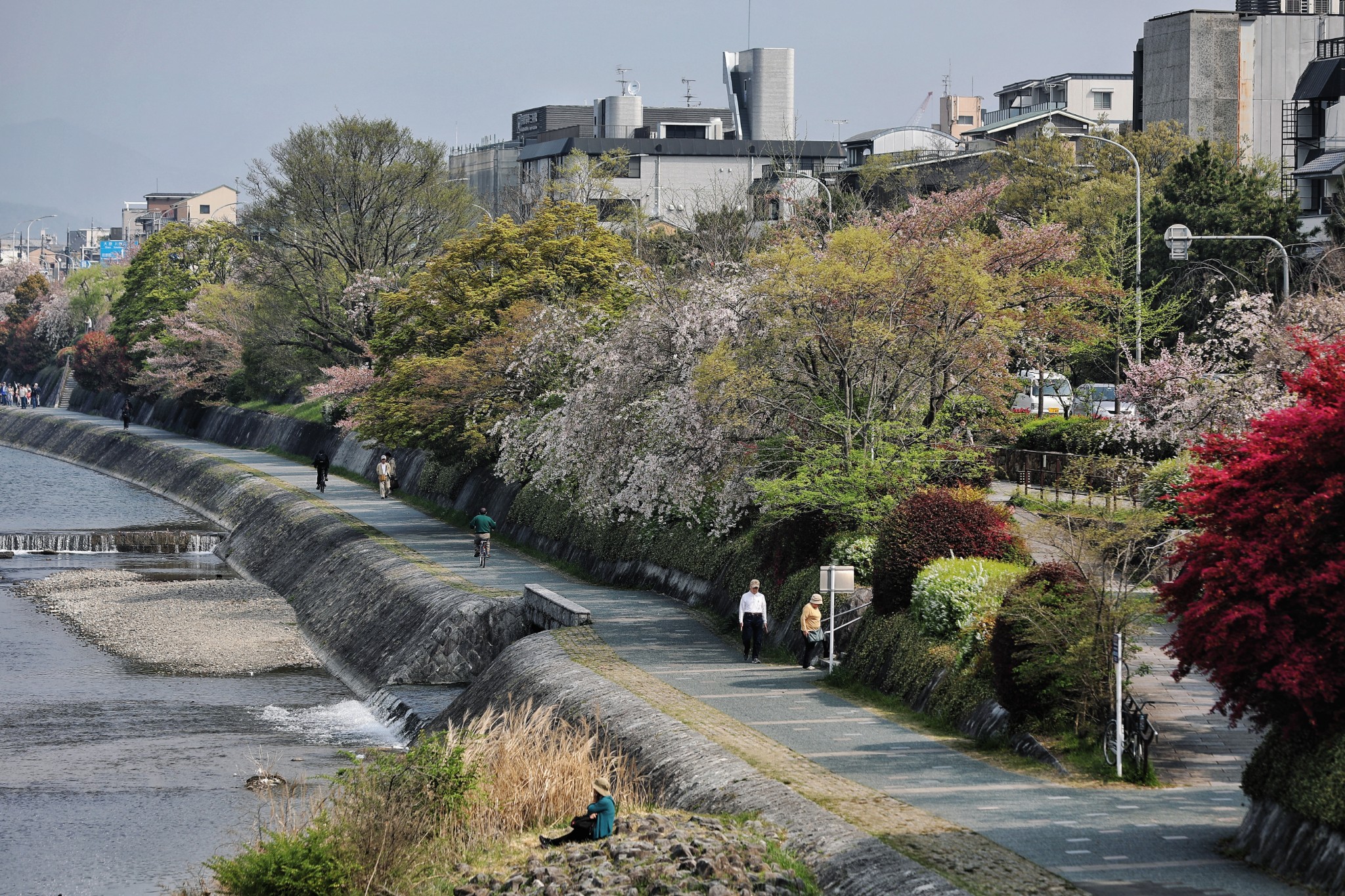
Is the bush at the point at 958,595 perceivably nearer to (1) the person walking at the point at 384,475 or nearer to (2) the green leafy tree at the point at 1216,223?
(2) the green leafy tree at the point at 1216,223

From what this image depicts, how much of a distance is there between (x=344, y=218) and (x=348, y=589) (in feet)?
118

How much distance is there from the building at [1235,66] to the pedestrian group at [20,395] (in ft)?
293

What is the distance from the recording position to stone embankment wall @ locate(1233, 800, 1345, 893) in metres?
13.0

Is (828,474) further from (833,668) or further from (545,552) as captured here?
(545,552)

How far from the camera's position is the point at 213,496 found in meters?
66.9

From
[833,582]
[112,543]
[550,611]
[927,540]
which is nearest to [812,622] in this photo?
[833,582]

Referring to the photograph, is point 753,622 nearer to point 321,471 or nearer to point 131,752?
point 131,752

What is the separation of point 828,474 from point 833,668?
13.8 feet

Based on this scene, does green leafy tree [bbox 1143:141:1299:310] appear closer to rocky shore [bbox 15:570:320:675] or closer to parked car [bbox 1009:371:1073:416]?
parked car [bbox 1009:371:1073:416]

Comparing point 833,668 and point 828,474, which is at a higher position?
point 828,474

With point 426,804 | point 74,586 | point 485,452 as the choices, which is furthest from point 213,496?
point 426,804

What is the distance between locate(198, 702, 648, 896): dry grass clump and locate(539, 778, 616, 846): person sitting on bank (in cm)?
126

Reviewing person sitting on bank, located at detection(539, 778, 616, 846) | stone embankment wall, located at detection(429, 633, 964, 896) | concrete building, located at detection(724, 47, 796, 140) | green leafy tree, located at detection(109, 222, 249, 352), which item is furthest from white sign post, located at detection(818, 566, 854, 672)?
concrete building, located at detection(724, 47, 796, 140)

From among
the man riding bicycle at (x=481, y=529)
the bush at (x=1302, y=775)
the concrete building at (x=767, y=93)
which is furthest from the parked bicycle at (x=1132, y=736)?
the concrete building at (x=767, y=93)
